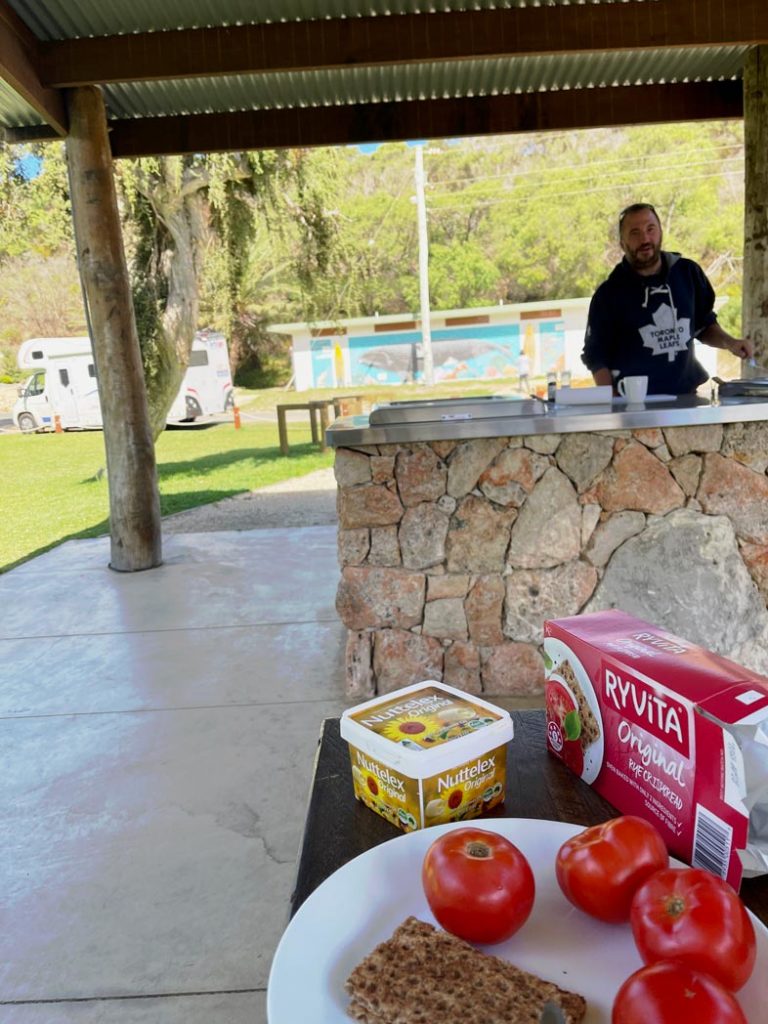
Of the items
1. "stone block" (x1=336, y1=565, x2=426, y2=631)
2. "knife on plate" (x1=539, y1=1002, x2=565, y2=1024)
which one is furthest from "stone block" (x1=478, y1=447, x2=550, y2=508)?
"knife on plate" (x1=539, y1=1002, x2=565, y2=1024)

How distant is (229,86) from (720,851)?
488cm

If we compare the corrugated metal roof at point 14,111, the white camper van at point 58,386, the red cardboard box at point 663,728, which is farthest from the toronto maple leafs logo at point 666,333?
the white camper van at point 58,386

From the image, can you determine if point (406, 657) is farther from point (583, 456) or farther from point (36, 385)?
point (36, 385)

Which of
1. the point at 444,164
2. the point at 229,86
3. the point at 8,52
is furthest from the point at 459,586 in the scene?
the point at 444,164

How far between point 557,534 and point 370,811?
5.97 ft

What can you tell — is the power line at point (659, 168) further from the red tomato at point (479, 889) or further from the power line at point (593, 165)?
the red tomato at point (479, 889)

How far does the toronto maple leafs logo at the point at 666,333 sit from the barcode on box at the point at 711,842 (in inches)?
117

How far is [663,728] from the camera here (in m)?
0.82

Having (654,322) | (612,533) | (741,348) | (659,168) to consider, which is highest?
(659,168)

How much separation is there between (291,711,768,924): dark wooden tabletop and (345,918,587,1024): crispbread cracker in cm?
18

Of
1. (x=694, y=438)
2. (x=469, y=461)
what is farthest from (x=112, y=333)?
(x=694, y=438)

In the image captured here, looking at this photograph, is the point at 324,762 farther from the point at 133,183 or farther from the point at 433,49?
the point at 133,183

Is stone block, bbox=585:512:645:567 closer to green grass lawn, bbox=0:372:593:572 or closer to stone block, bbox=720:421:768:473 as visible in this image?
stone block, bbox=720:421:768:473

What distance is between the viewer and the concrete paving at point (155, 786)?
159cm
